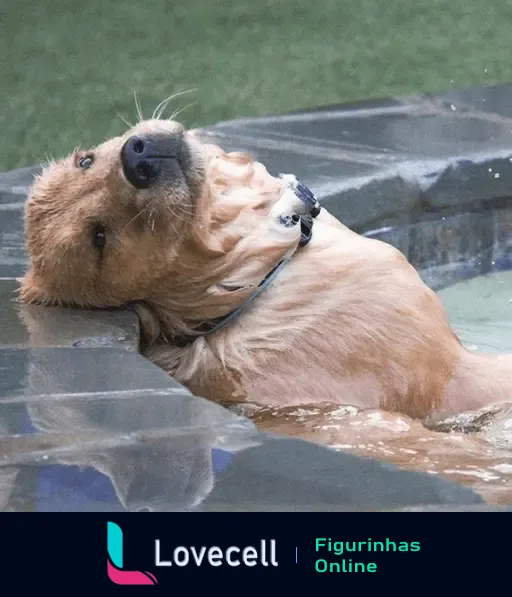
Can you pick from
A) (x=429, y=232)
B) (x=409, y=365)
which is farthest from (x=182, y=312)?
(x=429, y=232)

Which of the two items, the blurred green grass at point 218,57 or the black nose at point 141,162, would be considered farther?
the blurred green grass at point 218,57

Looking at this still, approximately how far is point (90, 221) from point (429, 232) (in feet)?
7.16

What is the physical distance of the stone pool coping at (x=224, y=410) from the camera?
204 centimetres

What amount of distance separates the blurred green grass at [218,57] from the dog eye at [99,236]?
3.31 metres

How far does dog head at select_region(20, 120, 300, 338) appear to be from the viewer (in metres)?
3.09

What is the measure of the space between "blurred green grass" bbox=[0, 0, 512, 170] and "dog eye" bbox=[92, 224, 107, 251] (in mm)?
3313

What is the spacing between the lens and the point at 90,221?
3.15 meters

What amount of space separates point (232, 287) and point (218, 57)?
15.6 ft
